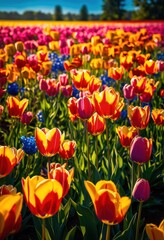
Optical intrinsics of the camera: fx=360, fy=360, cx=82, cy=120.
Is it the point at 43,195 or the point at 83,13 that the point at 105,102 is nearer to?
the point at 43,195

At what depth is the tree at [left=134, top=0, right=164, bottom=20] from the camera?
52.1 metres

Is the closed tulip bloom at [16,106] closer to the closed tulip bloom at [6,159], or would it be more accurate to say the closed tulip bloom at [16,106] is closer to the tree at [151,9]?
the closed tulip bloom at [6,159]

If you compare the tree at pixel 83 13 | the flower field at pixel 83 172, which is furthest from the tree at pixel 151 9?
the flower field at pixel 83 172

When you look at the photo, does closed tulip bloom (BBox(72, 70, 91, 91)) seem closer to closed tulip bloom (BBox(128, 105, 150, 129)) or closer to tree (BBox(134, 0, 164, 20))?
closed tulip bloom (BBox(128, 105, 150, 129))

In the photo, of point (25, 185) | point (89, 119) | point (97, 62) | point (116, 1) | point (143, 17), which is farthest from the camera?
point (116, 1)

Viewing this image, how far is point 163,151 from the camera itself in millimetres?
3043

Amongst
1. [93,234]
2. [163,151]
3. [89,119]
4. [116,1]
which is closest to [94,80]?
[89,119]

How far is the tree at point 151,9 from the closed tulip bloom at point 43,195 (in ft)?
177

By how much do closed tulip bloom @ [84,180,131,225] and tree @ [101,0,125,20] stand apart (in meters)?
60.8

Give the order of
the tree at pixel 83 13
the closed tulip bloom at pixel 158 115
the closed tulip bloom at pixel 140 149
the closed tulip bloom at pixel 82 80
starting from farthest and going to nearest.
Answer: the tree at pixel 83 13 → the closed tulip bloom at pixel 82 80 → the closed tulip bloom at pixel 158 115 → the closed tulip bloom at pixel 140 149

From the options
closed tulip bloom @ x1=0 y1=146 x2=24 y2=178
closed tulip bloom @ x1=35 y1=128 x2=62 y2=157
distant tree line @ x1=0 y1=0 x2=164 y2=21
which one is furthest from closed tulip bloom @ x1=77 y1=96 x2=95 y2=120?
distant tree line @ x1=0 y1=0 x2=164 y2=21

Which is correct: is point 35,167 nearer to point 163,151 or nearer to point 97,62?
point 163,151

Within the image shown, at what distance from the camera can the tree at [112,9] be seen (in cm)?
5994

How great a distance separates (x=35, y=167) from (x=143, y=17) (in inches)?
2094
